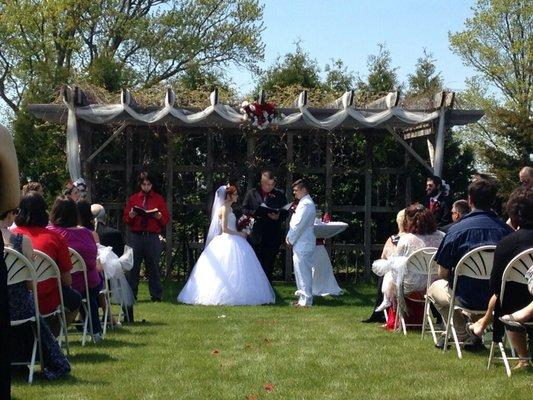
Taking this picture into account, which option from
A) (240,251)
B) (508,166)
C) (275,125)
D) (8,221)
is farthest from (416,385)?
(508,166)

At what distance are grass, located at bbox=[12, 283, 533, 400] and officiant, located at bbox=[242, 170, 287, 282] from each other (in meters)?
3.90

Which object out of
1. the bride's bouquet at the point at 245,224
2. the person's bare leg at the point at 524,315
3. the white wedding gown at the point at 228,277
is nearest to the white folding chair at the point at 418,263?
the person's bare leg at the point at 524,315

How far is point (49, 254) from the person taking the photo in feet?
26.7

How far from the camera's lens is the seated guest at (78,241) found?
375 inches

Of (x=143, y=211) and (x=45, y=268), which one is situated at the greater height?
(x=143, y=211)

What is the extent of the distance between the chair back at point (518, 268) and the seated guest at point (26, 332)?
10.2 ft

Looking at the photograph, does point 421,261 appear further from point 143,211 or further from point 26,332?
point 143,211

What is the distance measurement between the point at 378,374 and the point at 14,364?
2562 mm

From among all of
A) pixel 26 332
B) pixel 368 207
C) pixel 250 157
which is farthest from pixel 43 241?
pixel 368 207

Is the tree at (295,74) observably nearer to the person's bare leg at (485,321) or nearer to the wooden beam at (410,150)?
the wooden beam at (410,150)

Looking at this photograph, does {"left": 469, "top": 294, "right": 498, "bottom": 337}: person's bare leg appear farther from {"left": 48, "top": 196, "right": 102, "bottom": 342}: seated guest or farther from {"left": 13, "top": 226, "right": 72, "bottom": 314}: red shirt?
{"left": 48, "top": 196, "right": 102, "bottom": 342}: seated guest

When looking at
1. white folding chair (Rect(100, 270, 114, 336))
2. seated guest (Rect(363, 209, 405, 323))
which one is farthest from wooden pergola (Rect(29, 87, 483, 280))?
white folding chair (Rect(100, 270, 114, 336))

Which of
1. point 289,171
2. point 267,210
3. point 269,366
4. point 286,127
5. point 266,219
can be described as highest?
point 286,127

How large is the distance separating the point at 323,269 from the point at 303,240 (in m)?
1.28
